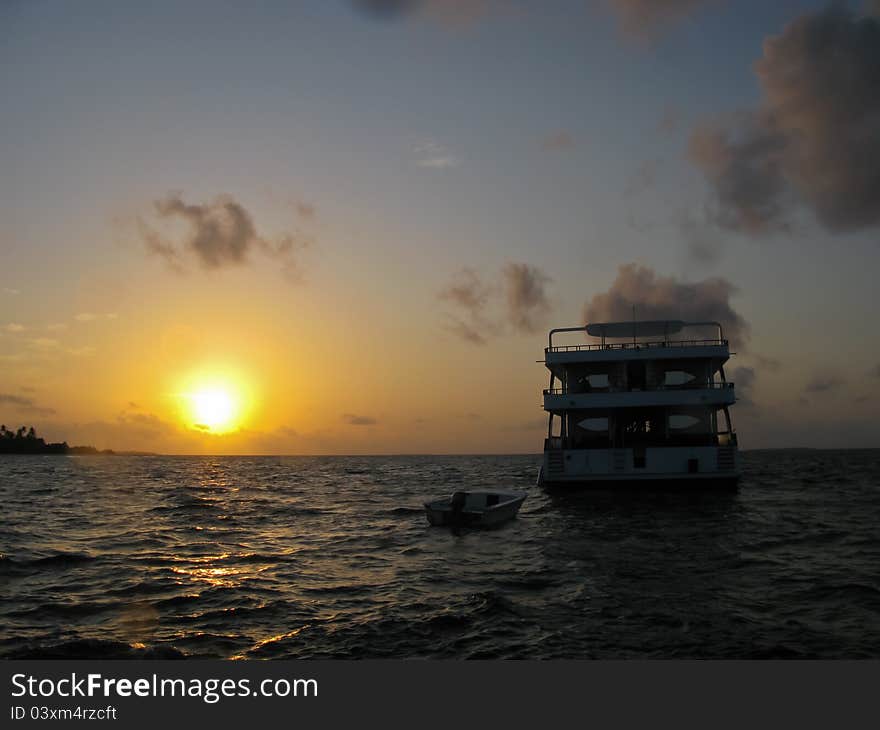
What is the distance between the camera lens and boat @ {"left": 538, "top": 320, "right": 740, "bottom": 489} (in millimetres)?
37250

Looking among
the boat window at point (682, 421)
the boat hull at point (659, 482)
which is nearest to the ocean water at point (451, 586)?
the boat hull at point (659, 482)

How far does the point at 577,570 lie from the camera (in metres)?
18.5

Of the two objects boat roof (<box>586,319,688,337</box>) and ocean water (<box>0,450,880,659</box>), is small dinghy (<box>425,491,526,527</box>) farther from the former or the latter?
boat roof (<box>586,319,688,337</box>)

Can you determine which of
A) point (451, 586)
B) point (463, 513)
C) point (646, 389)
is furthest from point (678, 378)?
point (451, 586)

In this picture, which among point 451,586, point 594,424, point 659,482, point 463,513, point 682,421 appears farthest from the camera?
point 594,424

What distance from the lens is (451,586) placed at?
16656mm

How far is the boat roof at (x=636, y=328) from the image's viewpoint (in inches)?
1644

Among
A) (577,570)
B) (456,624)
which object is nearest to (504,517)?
(577,570)

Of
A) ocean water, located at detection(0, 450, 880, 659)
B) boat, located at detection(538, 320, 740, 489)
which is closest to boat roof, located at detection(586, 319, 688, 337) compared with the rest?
boat, located at detection(538, 320, 740, 489)

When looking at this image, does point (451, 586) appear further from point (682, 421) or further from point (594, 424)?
point (682, 421)

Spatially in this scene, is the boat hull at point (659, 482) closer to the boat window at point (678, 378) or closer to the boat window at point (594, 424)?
the boat window at point (594, 424)

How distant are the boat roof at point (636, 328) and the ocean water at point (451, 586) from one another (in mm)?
13045

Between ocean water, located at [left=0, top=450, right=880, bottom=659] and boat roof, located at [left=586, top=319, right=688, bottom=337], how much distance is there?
13045 mm

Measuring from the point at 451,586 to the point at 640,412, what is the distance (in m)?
27.3
